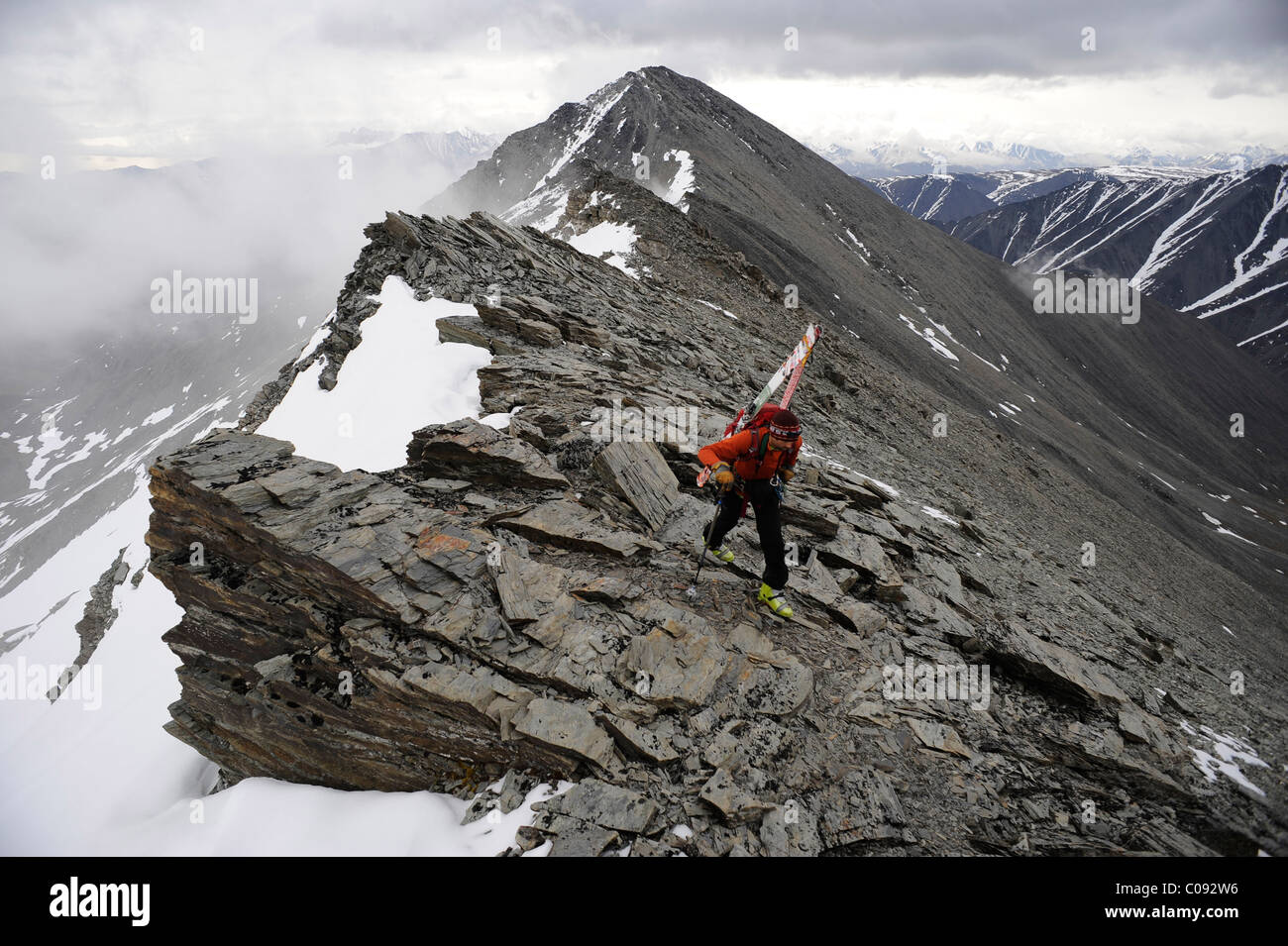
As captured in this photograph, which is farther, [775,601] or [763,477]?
[775,601]

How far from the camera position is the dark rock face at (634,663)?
6.50m

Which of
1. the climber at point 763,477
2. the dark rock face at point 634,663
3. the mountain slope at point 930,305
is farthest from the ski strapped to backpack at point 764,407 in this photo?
the mountain slope at point 930,305

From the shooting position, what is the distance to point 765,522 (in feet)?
27.6

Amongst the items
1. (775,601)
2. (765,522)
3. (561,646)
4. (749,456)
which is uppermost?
(749,456)

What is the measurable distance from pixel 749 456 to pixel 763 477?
41 centimetres

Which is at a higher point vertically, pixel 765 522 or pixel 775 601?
pixel 765 522

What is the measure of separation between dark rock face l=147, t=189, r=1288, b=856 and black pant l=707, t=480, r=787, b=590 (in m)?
0.66

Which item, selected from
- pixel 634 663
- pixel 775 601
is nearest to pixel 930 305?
pixel 775 601

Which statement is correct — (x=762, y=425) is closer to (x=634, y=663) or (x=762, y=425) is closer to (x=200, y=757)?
(x=634, y=663)

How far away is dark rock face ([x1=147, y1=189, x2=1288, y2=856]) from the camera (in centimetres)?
650

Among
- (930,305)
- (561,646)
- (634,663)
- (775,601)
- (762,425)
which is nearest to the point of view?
(634,663)
